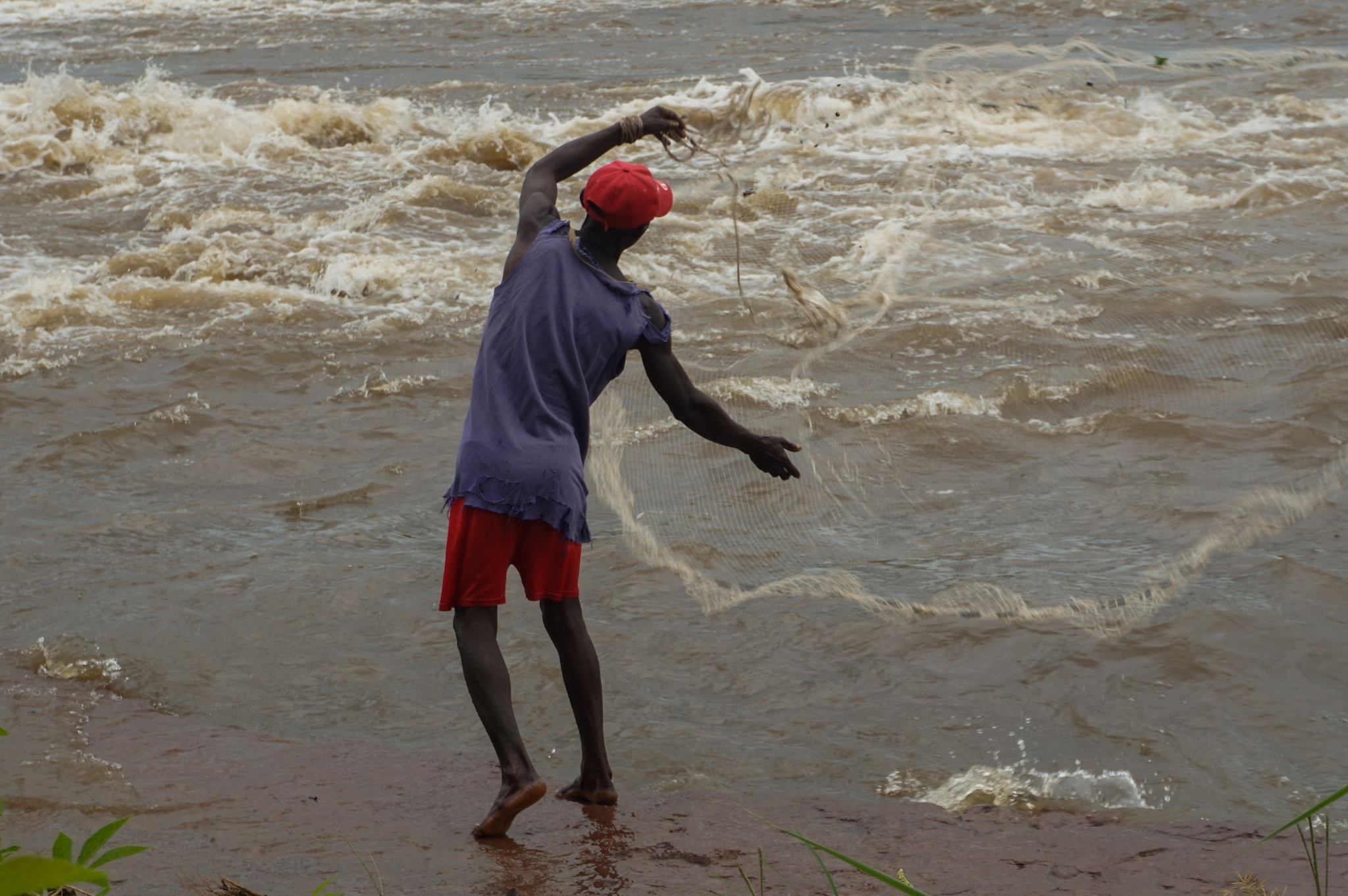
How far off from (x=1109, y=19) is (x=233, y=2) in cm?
1726

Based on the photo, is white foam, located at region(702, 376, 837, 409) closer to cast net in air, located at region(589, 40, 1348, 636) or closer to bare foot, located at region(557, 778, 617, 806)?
cast net in air, located at region(589, 40, 1348, 636)

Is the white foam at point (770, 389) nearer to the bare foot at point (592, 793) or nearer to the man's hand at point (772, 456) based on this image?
the man's hand at point (772, 456)

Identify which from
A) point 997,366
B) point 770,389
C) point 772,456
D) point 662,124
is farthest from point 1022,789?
point 997,366

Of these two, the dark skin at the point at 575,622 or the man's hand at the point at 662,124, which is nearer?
the dark skin at the point at 575,622

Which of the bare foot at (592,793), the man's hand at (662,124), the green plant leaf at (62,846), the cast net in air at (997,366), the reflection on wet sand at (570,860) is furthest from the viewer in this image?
the cast net in air at (997,366)

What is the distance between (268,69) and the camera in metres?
18.8

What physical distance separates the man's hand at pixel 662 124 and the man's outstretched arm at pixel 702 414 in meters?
0.64

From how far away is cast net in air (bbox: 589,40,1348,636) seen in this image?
14.6 feet

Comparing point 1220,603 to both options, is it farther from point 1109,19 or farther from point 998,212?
point 1109,19

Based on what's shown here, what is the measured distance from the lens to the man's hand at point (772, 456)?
124 inches

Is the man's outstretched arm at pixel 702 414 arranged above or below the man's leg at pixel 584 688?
above

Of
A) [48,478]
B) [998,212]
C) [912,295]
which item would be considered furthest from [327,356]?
[998,212]

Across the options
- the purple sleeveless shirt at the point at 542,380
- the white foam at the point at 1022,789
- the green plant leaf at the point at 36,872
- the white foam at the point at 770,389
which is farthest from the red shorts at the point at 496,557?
the white foam at the point at 770,389

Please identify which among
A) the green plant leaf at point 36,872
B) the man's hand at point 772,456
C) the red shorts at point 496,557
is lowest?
the red shorts at point 496,557
